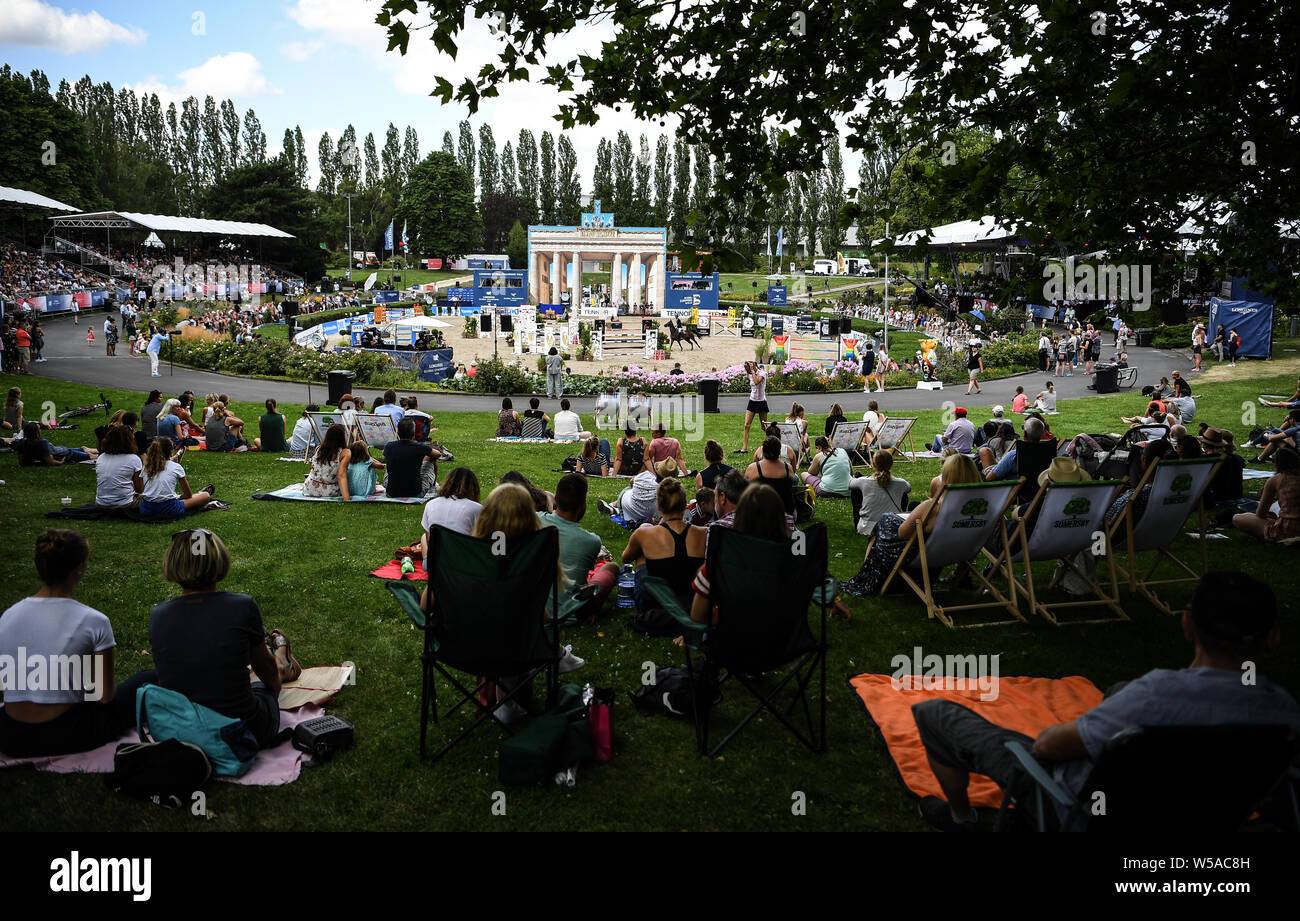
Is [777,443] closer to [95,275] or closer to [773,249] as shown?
[95,275]

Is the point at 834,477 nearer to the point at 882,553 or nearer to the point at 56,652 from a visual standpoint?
the point at 882,553

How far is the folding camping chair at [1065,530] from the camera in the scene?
6871 mm

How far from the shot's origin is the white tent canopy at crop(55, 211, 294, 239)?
51281 millimetres

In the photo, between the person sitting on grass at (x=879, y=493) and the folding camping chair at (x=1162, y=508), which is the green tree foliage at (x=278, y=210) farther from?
the folding camping chair at (x=1162, y=508)

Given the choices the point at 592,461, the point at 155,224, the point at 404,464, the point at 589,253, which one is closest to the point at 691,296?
the point at 589,253

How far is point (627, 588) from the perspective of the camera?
7156mm

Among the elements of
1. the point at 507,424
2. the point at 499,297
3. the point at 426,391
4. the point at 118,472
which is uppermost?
the point at 499,297

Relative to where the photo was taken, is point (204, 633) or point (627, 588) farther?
point (627, 588)

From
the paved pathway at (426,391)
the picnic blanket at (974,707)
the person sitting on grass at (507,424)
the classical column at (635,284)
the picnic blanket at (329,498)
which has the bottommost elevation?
the picnic blanket at (974,707)

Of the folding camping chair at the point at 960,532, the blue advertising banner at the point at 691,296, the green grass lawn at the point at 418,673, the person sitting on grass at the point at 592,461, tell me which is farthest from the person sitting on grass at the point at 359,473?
the blue advertising banner at the point at 691,296

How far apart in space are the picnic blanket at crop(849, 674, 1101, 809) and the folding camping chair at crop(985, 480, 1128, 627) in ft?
4.36

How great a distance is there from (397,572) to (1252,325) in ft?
102

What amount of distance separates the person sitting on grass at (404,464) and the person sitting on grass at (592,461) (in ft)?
7.80
